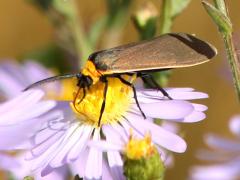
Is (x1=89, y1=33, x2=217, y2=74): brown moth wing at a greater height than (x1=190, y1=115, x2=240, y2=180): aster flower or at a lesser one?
greater

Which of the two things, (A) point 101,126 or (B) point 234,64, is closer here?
(B) point 234,64

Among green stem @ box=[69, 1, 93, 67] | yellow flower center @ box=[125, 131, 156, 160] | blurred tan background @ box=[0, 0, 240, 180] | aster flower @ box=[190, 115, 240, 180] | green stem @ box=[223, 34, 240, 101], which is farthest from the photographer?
blurred tan background @ box=[0, 0, 240, 180]

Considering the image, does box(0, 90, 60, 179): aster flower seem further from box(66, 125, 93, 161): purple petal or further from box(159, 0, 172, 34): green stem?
box(159, 0, 172, 34): green stem

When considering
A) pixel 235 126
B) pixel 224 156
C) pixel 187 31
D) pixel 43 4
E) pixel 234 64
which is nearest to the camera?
pixel 234 64

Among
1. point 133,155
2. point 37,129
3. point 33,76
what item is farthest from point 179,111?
point 33,76

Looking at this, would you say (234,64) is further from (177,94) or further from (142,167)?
(142,167)

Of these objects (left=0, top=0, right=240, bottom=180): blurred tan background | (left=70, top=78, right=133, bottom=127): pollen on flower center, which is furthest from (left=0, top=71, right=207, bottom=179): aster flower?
(left=0, top=0, right=240, bottom=180): blurred tan background

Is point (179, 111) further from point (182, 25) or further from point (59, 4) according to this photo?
point (182, 25)

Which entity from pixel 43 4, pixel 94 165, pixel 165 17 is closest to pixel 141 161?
pixel 94 165
